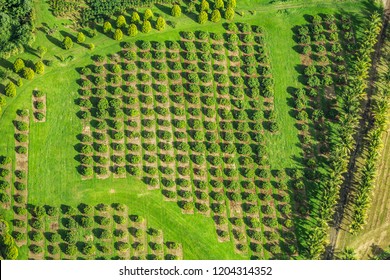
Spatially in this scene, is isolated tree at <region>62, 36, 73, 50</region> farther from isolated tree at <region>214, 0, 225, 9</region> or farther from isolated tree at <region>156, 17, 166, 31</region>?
isolated tree at <region>214, 0, 225, 9</region>

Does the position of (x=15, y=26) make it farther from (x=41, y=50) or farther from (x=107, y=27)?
(x=107, y=27)

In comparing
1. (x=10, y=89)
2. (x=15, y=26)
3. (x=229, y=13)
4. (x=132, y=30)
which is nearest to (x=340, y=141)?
(x=229, y=13)

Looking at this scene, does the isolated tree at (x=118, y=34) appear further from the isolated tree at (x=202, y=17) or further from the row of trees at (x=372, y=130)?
the row of trees at (x=372, y=130)

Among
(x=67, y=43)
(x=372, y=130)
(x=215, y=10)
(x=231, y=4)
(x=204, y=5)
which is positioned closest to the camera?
(x=372, y=130)

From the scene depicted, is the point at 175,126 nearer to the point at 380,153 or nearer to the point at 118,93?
the point at 118,93

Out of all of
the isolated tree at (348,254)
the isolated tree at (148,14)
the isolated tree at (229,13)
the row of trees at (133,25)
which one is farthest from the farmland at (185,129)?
the isolated tree at (348,254)

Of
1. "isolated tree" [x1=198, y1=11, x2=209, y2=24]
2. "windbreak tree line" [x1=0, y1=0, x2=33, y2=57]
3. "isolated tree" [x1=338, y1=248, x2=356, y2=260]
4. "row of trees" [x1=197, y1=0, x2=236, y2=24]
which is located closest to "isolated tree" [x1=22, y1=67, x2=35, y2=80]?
"windbreak tree line" [x1=0, y1=0, x2=33, y2=57]
